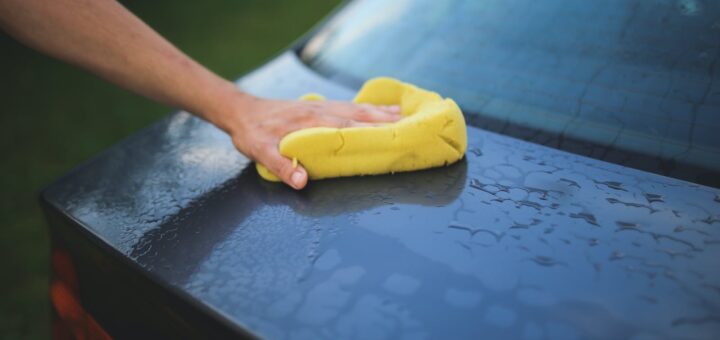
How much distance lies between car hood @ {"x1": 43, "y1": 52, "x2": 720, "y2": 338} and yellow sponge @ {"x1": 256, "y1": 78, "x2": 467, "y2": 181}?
31 mm

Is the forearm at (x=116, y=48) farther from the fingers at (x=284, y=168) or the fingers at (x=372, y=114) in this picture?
the fingers at (x=372, y=114)

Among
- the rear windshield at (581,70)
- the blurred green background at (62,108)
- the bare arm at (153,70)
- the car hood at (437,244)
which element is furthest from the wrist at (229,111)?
the blurred green background at (62,108)

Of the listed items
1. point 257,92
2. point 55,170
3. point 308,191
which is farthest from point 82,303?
point 55,170

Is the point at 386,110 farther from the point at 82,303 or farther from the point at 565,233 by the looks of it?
the point at 82,303

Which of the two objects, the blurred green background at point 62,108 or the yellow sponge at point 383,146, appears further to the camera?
the blurred green background at point 62,108

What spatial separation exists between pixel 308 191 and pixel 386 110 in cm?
32

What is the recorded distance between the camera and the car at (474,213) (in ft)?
2.38

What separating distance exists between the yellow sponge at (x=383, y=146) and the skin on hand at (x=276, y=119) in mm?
69

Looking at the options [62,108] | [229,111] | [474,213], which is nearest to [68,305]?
[229,111]

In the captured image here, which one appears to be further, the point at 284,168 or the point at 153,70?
the point at 153,70

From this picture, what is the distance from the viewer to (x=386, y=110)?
4.05 feet

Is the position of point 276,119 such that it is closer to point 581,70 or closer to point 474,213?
point 474,213

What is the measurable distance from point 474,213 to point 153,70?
0.81 m

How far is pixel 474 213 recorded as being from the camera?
0.90 meters
